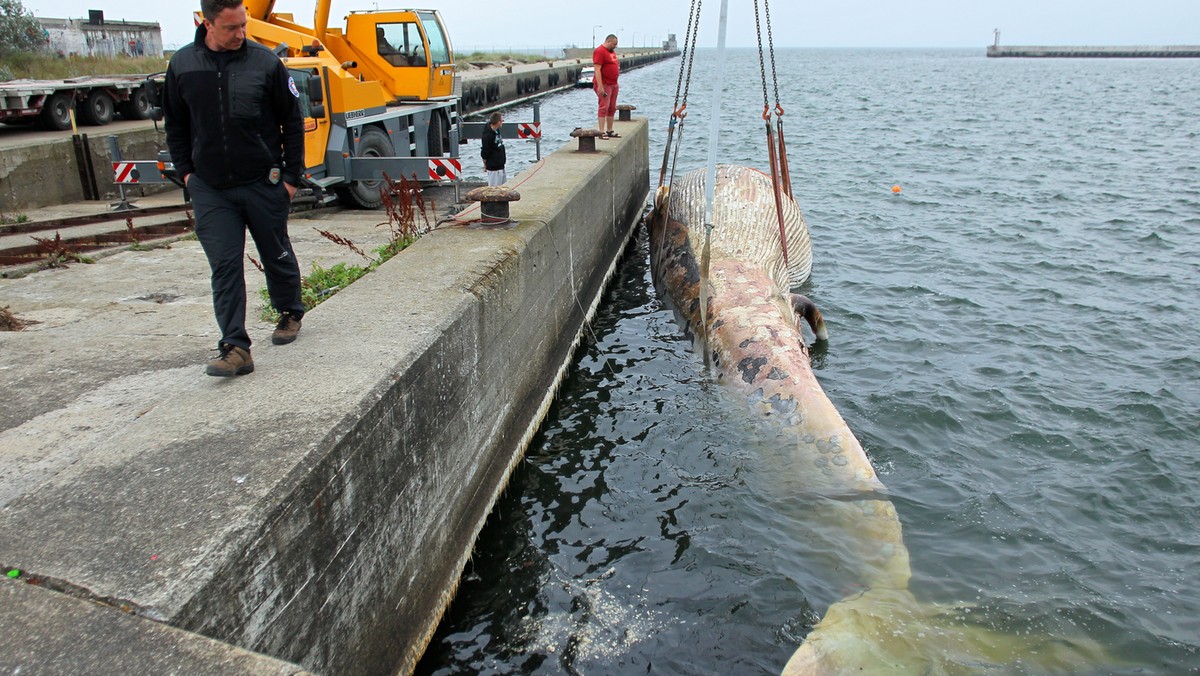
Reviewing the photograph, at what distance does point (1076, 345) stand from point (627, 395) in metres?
4.75

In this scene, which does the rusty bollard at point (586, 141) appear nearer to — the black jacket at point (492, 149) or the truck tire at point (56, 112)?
the black jacket at point (492, 149)

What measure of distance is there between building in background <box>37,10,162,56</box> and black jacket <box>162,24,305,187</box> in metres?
26.9

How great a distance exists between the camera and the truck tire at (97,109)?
14180 millimetres

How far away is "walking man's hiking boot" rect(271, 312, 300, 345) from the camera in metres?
4.09

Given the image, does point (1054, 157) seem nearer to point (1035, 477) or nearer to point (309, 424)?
point (1035, 477)

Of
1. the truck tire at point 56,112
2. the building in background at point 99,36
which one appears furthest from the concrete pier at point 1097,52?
the truck tire at point 56,112

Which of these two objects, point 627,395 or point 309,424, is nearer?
point 309,424

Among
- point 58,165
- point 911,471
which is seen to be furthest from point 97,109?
point 911,471

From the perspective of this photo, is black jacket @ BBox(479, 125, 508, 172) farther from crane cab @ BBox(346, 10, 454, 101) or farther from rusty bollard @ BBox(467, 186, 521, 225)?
rusty bollard @ BBox(467, 186, 521, 225)

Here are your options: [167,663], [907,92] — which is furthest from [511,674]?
[907,92]

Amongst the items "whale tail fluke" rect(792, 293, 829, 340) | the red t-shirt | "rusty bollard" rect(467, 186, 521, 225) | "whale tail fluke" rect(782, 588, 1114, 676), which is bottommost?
"whale tail fluke" rect(782, 588, 1114, 676)

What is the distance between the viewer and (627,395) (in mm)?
6941

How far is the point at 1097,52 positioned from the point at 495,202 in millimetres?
142589

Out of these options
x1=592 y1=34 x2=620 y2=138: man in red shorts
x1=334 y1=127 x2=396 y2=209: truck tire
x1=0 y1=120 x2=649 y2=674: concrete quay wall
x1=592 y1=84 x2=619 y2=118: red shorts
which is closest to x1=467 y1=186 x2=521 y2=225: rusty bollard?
x1=0 y1=120 x2=649 y2=674: concrete quay wall
